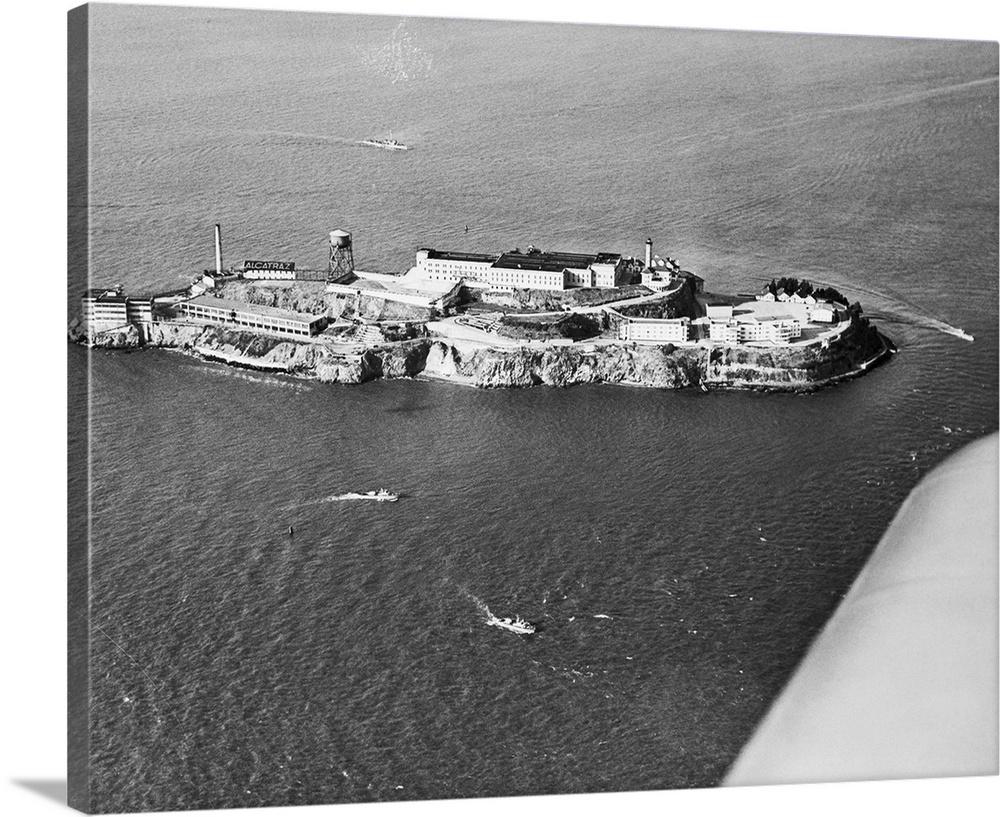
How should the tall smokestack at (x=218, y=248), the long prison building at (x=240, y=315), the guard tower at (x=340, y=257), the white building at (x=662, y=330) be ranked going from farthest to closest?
1. the white building at (x=662, y=330)
2. the guard tower at (x=340, y=257)
3. the long prison building at (x=240, y=315)
4. the tall smokestack at (x=218, y=248)

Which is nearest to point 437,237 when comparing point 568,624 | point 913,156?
point 568,624

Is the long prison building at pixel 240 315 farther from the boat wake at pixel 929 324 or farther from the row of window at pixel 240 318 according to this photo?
the boat wake at pixel 929 324

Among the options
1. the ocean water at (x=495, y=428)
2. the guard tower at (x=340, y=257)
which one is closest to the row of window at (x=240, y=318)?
the ocean water at (x=495, y=428)

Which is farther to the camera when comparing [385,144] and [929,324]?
[929,324]

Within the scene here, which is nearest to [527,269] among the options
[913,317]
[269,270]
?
[269,270]

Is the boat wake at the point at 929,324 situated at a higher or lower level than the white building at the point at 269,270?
lower

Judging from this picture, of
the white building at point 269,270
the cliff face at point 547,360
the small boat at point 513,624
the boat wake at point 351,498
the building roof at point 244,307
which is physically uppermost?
the white building at point 269,270

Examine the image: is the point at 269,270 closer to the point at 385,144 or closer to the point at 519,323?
the point at 385,144
